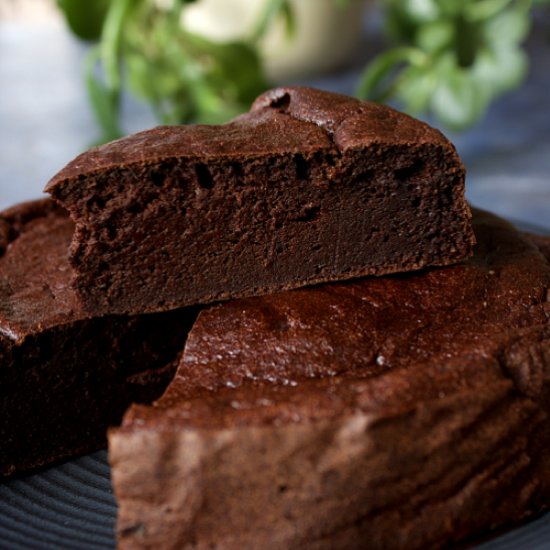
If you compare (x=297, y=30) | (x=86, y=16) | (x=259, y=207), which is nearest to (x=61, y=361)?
(x=259, y=207)

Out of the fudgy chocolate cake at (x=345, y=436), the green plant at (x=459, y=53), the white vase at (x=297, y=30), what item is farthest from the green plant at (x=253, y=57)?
the fudgy chocolate cake at (x=345, y=436)

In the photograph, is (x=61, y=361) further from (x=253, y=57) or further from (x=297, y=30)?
(x=297, y=30)

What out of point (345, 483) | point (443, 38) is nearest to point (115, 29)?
point (443, 38)

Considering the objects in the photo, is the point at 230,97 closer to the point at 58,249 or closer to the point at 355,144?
the point at 58,249

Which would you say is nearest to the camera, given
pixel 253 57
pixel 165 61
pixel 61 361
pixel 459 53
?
pixel 61 361

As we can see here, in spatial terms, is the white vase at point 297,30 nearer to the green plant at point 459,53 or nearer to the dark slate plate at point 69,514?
the green plant at point 459,53

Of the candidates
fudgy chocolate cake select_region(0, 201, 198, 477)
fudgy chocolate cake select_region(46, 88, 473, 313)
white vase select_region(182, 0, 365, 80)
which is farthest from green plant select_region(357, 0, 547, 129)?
fudgy chocolate cake select_region(0, 201, 198, 477)
